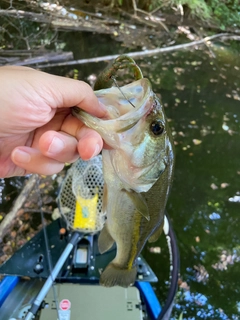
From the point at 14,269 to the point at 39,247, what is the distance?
281mm

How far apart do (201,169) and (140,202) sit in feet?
12.0

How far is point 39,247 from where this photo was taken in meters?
2.80

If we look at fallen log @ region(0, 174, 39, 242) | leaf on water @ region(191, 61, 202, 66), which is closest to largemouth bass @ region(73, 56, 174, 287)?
fallen log @ region(0, 174, 39, 242)

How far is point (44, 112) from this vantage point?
1562mm

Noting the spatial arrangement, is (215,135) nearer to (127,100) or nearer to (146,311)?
(146,311)

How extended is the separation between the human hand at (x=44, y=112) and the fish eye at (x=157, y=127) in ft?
0.82

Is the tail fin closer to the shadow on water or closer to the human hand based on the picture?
the human hand

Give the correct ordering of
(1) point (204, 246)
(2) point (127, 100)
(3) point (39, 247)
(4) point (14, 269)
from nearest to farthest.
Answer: (2) point (127, 100), (4) point (14, 269), (3) point (39, 247), (1) point (204, 246)

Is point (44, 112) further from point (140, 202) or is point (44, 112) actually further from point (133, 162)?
point (140, 202)

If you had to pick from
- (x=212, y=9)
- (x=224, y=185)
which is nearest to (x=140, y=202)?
(x=224, y=185)

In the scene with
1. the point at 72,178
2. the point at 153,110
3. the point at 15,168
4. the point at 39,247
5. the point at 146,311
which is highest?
the point at 153,110

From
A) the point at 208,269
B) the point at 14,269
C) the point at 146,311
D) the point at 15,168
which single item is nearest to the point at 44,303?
the point at 14,269

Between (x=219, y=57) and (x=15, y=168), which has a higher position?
(x=15, y=168)

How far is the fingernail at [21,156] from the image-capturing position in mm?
1537
